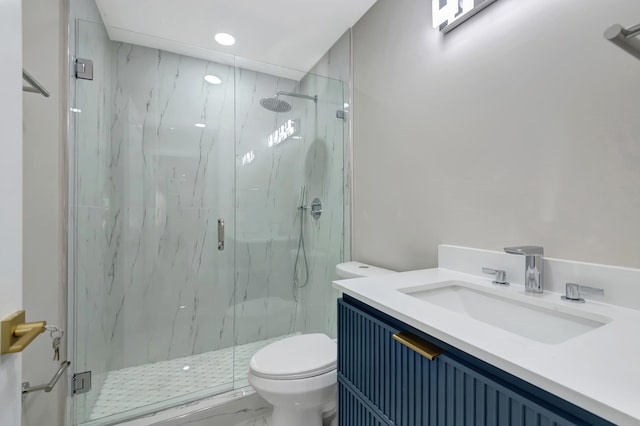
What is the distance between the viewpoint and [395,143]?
1.59 metres

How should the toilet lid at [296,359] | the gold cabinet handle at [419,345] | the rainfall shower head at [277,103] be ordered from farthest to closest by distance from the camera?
1. the rainfall shower head at [277,103]
2. the toilet lid at [296,359]
3. the gold cabinet handle at [419,345]

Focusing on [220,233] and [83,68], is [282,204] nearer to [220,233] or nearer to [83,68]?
[220,233]

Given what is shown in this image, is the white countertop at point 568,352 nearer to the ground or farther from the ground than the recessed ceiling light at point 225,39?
nearer to the ground

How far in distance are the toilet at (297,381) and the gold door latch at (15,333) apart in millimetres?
881

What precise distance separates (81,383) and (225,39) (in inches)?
87.9

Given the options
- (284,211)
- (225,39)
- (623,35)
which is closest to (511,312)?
(623,35)

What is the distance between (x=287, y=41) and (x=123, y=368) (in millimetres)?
2578

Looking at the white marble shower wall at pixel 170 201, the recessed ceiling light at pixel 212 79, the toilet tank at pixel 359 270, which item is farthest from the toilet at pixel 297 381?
the recessed ceiling light at pixel 212 79

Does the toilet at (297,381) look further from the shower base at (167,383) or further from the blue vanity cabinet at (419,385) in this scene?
the shower base at (167,383)

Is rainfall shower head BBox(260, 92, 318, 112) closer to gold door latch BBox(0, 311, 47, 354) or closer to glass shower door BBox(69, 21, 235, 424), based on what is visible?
glass shower door BBox(69, 21, 235, 424)

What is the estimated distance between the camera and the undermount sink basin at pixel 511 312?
2.53 feet

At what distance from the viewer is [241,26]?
1.90 meters

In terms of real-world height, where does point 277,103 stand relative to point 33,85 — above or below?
above

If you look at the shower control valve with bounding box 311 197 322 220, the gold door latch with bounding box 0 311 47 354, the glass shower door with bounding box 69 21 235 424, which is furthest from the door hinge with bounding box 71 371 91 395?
the shower control valve with bounding box 311 197 322 220
